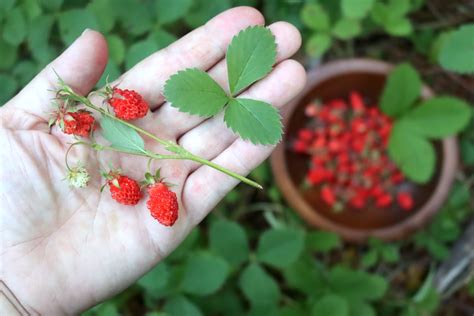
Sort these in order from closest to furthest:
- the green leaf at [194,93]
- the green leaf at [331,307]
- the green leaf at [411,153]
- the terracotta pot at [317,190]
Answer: the green leaf at [194,93]
the green leaf at [331,307]
the green leaf at [411,153]
the terracotta pot at [317,190]

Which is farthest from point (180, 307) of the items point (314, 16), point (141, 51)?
point (314, 16)

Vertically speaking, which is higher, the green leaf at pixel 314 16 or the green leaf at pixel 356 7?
the green leaf at pixel 356 7

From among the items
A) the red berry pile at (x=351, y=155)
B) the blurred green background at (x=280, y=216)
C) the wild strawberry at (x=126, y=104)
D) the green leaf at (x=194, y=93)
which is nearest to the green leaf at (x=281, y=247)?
the blurred green background at (x=280, y=216)

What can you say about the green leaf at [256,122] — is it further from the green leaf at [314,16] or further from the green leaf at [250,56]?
the green leaf at [314,16]

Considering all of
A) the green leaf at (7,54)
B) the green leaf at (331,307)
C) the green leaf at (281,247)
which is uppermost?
the green leaf at (7,54)

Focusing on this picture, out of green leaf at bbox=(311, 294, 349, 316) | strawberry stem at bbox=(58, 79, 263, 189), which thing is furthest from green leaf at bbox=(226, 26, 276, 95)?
green leaf at bbox=(311, 294, 349, 316)

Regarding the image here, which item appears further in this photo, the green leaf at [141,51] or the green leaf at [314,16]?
the green leaf at [314,16]

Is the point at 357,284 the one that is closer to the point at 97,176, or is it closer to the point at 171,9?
the point at 97,176

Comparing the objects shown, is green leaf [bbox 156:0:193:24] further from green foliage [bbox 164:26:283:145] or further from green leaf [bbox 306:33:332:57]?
green leaf [bbox 306:33:332:57]
